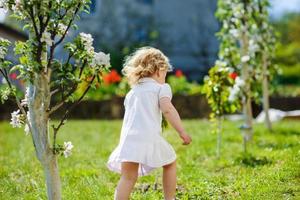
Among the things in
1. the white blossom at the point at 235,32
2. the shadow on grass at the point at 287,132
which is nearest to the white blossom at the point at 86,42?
the white blossom at the point at 235,32

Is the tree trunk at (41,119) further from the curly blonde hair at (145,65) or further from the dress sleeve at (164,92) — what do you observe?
the dress sleeve at (164,92)

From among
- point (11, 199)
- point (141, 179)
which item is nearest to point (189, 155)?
point (141, 179)

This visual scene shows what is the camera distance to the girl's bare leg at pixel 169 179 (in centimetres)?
495

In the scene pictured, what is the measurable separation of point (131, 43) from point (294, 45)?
11.5 meters

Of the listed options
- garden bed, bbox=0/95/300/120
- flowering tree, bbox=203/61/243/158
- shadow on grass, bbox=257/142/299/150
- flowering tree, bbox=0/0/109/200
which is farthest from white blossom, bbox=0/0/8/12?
garden bed, bbox=0/95/300/120

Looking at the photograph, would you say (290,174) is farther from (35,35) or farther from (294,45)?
(294,45)

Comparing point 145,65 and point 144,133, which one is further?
point 145,65

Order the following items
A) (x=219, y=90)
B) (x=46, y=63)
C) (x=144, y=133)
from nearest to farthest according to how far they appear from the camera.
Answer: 1. (x=46, y=63)
2. (x=144, y=133)
3. (x=219, y=90)

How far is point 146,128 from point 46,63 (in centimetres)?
92

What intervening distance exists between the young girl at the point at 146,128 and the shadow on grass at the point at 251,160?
2235 millimetres

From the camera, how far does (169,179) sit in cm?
496

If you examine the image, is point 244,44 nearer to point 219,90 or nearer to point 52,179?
point 219,90

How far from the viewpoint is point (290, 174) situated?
18.8 feet

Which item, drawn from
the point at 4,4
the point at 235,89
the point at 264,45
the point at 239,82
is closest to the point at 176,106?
the point at 264,45
